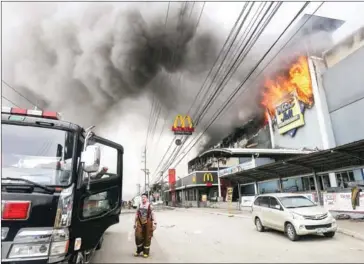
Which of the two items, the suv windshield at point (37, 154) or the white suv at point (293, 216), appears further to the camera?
the white suv at point (293, 216)

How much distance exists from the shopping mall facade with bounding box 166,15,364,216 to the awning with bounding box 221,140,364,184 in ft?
0.79

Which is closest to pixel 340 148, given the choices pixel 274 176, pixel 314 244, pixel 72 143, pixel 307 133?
pixel 314 244

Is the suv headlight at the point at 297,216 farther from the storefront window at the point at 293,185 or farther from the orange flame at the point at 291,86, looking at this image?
the orange flame at the point at 291,86

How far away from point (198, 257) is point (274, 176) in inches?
597

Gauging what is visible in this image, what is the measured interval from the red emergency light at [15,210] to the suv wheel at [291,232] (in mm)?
7718

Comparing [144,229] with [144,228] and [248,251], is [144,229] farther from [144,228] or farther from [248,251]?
[248,251]

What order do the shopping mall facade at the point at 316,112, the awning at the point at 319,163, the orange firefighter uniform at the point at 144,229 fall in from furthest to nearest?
the shopping mall facade at the point at 316,112, the awning at the point at 319,163, the orange firefighter uniform at the point at 144,229

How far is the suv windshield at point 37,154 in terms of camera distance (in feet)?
12.9

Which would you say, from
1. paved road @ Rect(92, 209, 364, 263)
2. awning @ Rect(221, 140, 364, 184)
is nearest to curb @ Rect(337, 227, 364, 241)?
paved road @ Rect(92, 209, 364, 263)

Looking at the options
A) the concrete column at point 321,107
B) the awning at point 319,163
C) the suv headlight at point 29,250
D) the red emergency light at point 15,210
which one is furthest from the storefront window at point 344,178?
the red emergency light at point 15,210

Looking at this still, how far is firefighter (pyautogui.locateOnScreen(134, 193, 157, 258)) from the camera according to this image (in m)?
6.35

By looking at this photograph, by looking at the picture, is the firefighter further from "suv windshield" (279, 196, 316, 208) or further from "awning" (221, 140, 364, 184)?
"awning" (221, 140, 364, 184)

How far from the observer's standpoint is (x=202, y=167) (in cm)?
4703

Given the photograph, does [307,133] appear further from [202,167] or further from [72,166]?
[72,166]
